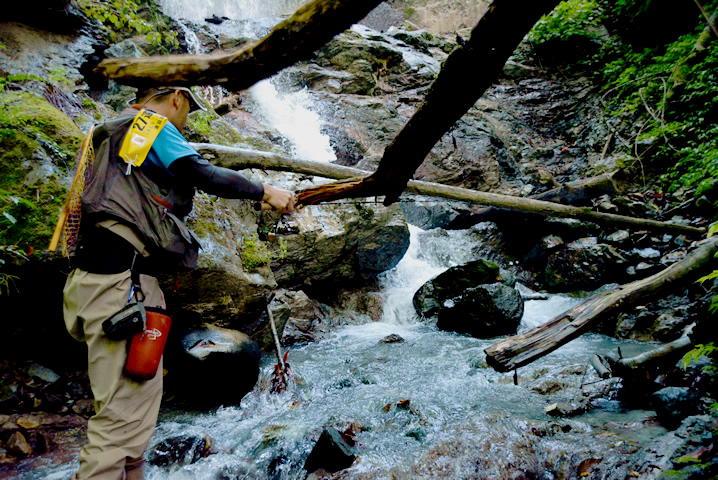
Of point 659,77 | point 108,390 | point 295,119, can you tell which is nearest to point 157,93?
point 108,390

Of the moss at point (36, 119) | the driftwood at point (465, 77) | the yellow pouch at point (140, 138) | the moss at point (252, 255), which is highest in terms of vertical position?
the driftwood at point (465, 77)

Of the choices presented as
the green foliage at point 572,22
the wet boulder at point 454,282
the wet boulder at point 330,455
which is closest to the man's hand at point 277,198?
the wet boulder at point 330,455

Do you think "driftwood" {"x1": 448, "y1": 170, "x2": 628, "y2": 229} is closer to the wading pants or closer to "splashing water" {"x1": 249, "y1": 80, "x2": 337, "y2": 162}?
"splashing water" {"x1": 249, "y1": 80, "x2": 337, "y2": 162}

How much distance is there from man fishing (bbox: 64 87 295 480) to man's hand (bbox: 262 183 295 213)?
123 millimetres

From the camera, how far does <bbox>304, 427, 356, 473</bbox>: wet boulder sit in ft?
9.01

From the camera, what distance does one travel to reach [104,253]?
1.91 metres

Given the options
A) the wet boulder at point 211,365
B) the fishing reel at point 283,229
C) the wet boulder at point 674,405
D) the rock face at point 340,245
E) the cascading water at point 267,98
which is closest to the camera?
the wet boulder at point 674,405

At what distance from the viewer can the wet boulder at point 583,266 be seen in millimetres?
7145

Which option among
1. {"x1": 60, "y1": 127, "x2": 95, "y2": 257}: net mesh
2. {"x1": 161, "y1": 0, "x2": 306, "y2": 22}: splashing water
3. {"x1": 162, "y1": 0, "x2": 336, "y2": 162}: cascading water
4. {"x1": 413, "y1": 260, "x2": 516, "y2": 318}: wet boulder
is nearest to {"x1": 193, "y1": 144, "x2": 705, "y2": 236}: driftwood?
{"x1": 60, "y1": 127, "x2": 95, "y2": 257}: net mesh

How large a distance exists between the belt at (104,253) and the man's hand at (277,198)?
0.79 meters

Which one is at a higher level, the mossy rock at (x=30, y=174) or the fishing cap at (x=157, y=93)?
the fishing cap at (x=157, y=93)

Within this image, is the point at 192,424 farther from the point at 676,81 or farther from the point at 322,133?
the point at 676,81

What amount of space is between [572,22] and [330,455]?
18.0m

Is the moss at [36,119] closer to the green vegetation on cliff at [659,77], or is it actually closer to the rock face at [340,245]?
the rock face at [340,245]
